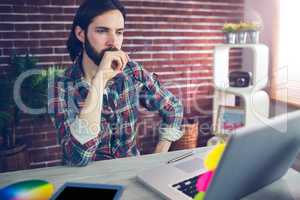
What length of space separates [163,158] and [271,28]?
83.6 inches

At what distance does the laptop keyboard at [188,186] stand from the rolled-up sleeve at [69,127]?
27.4 inches

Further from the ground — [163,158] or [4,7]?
[4,7]

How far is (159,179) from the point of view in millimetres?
1151

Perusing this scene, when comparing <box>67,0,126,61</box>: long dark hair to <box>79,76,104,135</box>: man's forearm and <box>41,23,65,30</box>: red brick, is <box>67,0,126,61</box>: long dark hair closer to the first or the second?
<box>41,23,65,30</box>: red brick

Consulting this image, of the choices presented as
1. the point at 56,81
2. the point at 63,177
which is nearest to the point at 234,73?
the point at 56,81

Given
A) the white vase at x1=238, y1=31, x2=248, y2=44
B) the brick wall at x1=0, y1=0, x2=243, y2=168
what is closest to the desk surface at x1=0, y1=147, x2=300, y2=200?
the brick wall at x1=0, y1=0, x2=243, y2=168

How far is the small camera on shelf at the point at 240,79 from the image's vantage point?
114 inches

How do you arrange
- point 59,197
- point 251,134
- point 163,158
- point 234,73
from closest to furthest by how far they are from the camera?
point 251,134 → point 59,197 → point 163,158 → point 234,73

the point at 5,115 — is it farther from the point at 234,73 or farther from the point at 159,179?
the point at 234,73

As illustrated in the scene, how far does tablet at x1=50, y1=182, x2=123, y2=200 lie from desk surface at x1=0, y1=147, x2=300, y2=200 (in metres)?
0.07

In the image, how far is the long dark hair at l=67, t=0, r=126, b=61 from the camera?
2.24m

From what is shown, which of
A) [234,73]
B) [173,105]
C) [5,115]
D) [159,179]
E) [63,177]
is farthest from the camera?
[234,73]

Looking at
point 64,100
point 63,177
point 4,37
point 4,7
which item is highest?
point 4,7

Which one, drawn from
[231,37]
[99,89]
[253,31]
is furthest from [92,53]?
[253,31]
